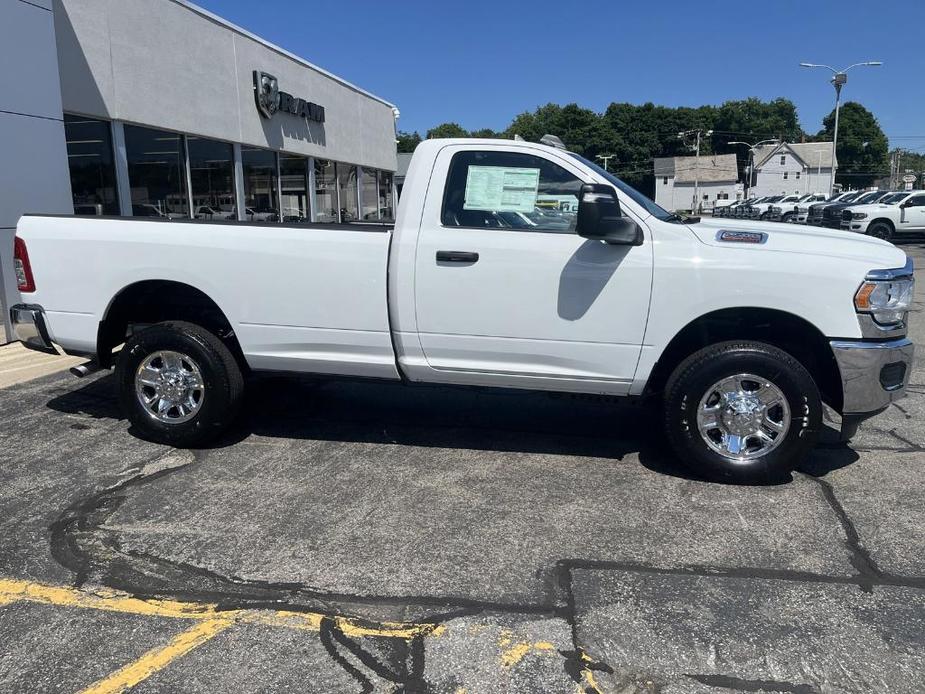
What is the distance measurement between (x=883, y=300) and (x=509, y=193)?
2277mm

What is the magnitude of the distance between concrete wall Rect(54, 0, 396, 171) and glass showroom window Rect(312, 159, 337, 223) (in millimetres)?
890

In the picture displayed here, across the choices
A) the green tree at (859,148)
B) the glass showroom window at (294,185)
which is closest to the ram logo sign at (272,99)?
the glass showroom window at (294,185)

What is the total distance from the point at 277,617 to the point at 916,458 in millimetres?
4374

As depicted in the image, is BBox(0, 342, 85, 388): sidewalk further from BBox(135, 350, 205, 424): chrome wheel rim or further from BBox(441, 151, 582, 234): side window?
BBox(441, 151, 582, 234): side window

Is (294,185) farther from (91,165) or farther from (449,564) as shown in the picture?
A: (449,564)

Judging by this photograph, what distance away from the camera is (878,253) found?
436 centimetres

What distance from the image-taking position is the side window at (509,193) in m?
4.60

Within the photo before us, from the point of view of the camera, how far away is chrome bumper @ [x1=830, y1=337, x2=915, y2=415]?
4.25m

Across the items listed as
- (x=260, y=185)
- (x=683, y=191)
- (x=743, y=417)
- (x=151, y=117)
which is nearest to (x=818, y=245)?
(x=743, y=417)

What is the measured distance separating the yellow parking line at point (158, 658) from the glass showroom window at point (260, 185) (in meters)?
13.8

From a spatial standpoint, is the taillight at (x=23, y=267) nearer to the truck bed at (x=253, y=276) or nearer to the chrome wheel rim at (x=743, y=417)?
the truck bed at (x=253, y=276)

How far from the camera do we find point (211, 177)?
585 inches

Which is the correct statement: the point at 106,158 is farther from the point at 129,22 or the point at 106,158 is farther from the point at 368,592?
the point at 368,592

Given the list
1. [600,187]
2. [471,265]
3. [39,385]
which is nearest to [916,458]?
[600,187]
